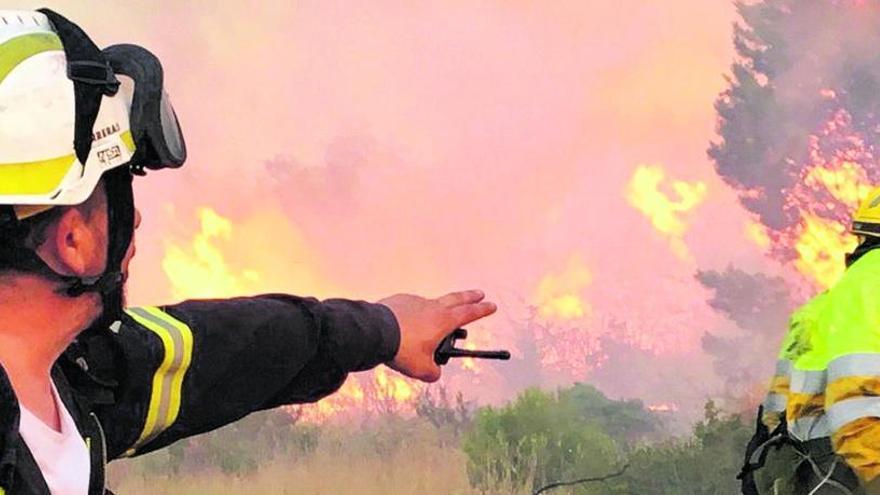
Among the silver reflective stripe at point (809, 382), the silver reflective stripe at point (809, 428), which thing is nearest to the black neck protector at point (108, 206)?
the silver reflective stripe at point (809, 382)

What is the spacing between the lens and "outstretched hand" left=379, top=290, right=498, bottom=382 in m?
1.70

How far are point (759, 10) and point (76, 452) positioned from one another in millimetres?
3320

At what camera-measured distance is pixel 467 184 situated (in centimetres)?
369

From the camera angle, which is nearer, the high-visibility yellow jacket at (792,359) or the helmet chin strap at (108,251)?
the helmet chin strap at (108,251)

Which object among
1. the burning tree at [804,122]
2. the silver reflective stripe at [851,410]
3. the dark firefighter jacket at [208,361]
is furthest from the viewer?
the burning tree at [804,122]

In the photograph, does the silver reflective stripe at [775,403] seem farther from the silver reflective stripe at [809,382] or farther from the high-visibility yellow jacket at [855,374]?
the high-visibility yellow jacket at [855,374]

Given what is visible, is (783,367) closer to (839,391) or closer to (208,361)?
(839,391)

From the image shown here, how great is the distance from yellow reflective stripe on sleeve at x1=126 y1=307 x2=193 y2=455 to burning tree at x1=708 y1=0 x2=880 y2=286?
2729 mm

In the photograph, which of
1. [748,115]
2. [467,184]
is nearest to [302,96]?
[467,184]

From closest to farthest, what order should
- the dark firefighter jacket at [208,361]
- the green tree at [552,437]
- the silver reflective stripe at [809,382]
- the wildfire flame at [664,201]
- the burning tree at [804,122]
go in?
the dark firefighter jacket at [208,361], the silver reflective stripe at [809,382], the green tree at [552,437], the wildfire flame at [664,201], the burning tree at [804,122]

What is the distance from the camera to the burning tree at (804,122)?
4.02 m

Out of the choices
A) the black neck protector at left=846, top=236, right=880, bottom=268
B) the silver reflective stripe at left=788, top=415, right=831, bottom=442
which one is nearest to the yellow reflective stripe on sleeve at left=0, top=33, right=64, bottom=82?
the silver reflective stripe at left=788, top=415, right=831, bottom=442

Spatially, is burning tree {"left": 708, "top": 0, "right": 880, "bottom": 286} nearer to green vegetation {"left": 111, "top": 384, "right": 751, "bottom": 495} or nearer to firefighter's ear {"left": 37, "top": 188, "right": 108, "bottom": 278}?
green vegetation {"left": 111, "top": 384, "right": 751, "bottom": 495}

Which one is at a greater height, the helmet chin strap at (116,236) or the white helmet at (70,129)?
the white helmet at (70,129)
